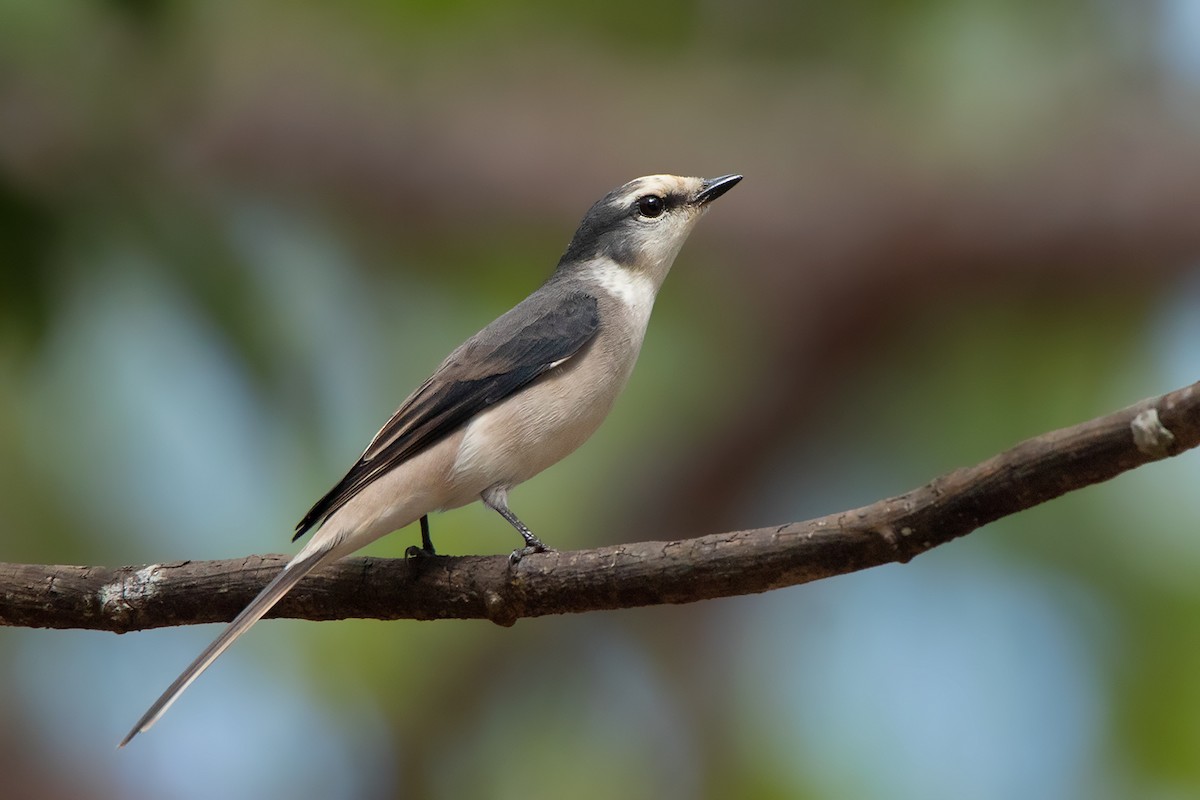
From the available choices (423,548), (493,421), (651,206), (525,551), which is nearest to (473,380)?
(493,421)

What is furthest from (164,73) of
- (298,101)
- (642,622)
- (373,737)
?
(642,622)

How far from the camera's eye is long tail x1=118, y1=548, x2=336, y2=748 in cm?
321

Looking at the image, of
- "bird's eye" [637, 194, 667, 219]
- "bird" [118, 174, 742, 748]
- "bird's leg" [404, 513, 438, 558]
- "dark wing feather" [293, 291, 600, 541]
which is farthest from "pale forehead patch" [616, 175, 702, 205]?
"bird's leg" [404, 513, 438, 558]

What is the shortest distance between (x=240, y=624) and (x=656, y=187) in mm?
2223

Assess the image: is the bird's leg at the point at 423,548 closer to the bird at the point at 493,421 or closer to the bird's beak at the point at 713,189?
the bird at the point at 493,421

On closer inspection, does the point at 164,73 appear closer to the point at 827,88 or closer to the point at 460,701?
the point at 460,701

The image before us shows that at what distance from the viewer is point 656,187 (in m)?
4.74

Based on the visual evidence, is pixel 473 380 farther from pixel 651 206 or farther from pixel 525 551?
pixel 651 206

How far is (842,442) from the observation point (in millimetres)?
8727

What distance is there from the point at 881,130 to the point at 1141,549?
10.3ft

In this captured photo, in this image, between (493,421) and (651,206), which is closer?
(493,421)

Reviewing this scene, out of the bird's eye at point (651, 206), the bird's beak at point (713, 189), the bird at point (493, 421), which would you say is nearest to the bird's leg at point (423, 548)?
the bird at point (493, 421)

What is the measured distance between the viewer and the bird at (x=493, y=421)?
384 cm

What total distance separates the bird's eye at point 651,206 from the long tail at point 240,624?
71.6 inches
